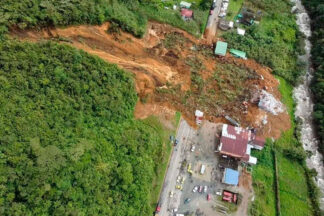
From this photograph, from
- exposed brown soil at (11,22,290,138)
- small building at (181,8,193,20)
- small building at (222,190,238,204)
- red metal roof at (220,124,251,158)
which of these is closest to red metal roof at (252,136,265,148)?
red metal roof at (220,124,251,158)

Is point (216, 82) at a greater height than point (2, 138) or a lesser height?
greater

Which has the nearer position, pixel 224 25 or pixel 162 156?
pixel 162 156

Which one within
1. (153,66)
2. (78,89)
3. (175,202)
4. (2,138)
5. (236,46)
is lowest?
(175,202)

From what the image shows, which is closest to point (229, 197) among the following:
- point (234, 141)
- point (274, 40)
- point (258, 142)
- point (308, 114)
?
point (234, 141)

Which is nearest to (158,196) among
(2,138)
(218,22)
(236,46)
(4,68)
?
(2,138)

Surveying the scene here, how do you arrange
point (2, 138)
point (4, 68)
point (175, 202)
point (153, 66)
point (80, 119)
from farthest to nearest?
point (153, 66)
point (175, 202)
point (80, 119)
point (4, 68)
point (2, 138)

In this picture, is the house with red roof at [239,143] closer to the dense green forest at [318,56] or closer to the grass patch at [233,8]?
the dense green forest at [318,56]

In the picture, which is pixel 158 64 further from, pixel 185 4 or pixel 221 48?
pixel 185 4

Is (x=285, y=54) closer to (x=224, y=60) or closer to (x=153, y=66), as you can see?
(x=224, y=60)
